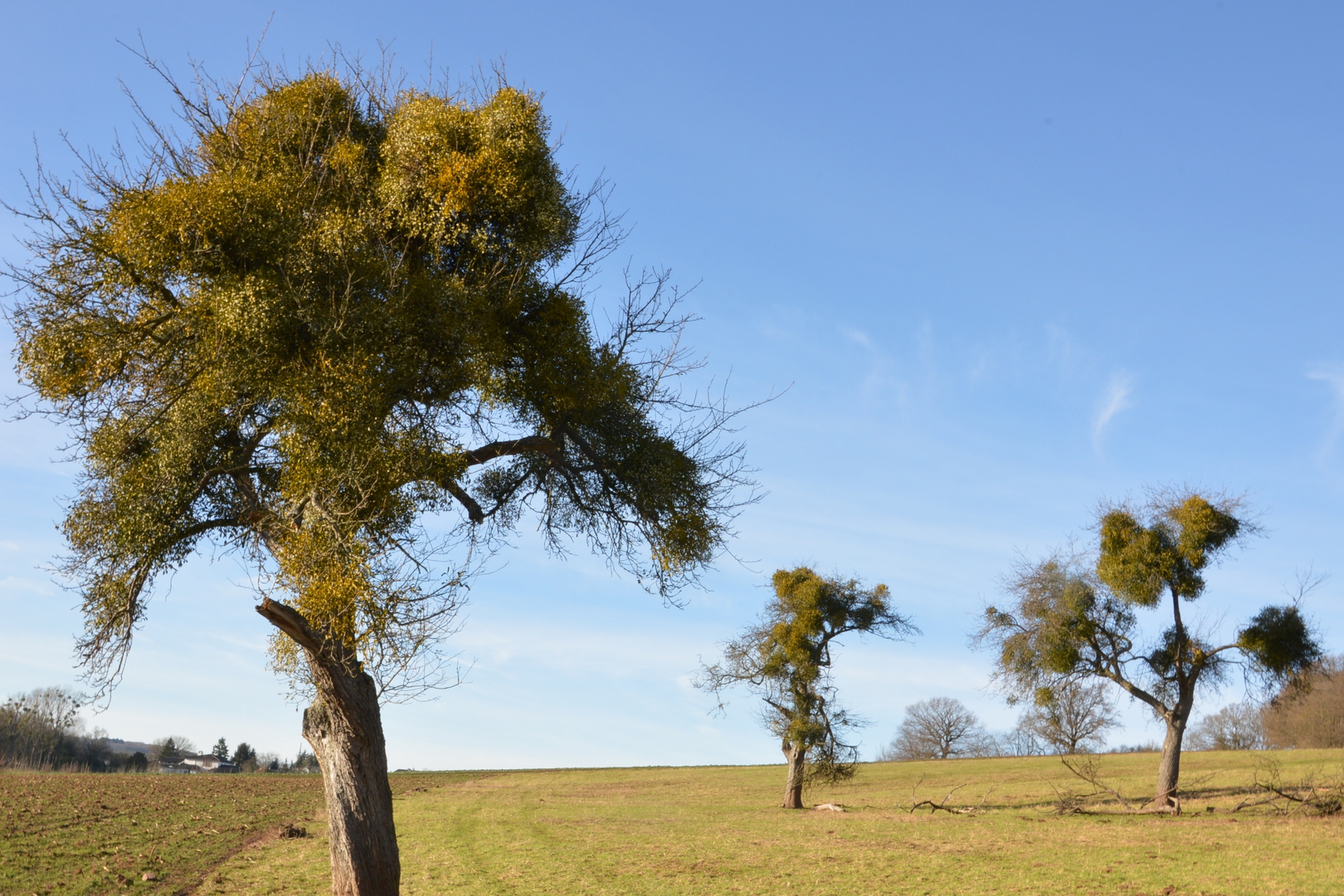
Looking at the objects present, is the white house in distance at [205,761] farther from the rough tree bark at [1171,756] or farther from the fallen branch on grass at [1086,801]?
the rough tree bark at [1171,756]

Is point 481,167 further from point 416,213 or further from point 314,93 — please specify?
point 314,93

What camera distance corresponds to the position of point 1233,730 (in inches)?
2517

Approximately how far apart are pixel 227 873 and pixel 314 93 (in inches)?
575

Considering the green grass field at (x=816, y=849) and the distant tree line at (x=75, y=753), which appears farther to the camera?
the distant tree line at (x=75, y=753)

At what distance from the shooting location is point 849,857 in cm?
1881

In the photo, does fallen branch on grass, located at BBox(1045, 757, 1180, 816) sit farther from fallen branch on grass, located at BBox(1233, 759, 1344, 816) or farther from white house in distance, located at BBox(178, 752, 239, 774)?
white house in distance, located at BBox(178, 752, 239, 774)

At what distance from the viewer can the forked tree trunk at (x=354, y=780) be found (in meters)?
10.3

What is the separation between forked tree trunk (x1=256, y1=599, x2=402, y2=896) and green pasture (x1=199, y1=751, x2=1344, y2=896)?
523 centimetres

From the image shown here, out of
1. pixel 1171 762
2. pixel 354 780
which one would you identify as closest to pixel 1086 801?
pixel 1171 762

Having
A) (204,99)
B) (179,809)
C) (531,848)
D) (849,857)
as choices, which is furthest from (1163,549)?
(179,809)

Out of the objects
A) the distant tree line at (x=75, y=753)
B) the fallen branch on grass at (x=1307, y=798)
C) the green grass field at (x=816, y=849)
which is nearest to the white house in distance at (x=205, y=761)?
the distant tree line at (x=75, y=753)

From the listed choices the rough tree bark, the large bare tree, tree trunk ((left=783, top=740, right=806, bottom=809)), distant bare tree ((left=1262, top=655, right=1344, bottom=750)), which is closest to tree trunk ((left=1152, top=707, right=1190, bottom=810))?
the rough tree bark

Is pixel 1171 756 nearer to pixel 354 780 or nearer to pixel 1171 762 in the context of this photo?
pixel 1171 762

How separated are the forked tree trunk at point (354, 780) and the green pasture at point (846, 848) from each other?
5.23m
